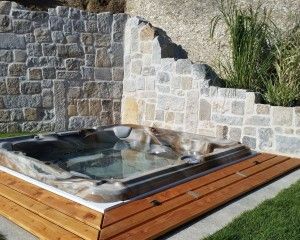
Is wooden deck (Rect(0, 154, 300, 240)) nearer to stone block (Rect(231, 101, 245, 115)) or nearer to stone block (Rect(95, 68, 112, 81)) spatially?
stone block (Rect(231, 101, 245, 115))

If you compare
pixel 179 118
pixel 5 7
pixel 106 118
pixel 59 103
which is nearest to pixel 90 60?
pixel 59 103

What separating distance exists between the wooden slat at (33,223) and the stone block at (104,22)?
12.6 feet

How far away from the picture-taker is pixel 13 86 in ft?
18.6

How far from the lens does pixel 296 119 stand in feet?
14.4

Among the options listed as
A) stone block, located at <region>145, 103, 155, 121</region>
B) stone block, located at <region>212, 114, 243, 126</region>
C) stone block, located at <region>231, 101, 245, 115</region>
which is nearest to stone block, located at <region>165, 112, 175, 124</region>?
stone block, located at <region>145, 103, 155, 121</region>

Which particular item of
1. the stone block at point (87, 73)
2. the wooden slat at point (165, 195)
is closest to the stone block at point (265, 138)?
the wooden slat at point (165, 195)

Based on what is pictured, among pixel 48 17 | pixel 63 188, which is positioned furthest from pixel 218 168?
pixel 48 17

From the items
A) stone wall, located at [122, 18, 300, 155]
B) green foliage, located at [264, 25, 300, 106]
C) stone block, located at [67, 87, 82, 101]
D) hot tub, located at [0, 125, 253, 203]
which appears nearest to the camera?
hot tub, located at [0, 125, 253, 203]

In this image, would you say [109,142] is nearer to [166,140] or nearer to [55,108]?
[166,140]

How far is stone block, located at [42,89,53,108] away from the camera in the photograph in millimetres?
5883

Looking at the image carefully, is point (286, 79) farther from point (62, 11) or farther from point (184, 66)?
point (62, 11)

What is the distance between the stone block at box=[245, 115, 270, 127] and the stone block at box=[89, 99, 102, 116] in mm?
2428

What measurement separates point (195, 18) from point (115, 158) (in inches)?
137

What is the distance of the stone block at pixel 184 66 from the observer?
528 centimetres
